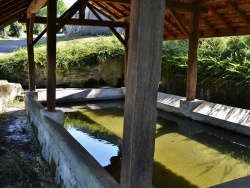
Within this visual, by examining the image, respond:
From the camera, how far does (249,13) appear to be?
6.16 metres

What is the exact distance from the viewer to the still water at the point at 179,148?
13.1 ft

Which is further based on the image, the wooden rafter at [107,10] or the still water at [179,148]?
the wooden rafter at [107,10]

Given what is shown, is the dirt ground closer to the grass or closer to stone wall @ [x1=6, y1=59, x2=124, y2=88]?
stone wall @ [x1=6, y1=59, x2=124, y2=88]

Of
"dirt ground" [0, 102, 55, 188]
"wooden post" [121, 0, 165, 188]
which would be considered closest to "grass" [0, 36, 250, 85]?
"dirt ground" [0, 102, 55, 188]

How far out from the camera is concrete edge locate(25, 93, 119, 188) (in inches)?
103

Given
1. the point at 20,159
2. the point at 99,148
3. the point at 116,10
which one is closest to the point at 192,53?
the point at 99,148

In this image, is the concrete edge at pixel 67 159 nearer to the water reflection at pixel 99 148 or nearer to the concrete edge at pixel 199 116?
the water reflection at pixel 99 148

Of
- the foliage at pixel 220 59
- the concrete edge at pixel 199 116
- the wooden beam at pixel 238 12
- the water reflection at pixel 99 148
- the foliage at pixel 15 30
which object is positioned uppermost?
the foliage at pixel 15 30

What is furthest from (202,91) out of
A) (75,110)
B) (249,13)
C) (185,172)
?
(185,172)

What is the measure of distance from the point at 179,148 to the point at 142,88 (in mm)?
3617

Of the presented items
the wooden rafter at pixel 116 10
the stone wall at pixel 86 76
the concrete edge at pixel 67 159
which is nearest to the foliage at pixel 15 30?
the stone wall at pixel 86 76

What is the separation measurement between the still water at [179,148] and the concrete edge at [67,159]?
0.79m

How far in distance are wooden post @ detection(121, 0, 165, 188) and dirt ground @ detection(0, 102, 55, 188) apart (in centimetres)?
212

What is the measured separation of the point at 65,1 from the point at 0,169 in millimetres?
39340
